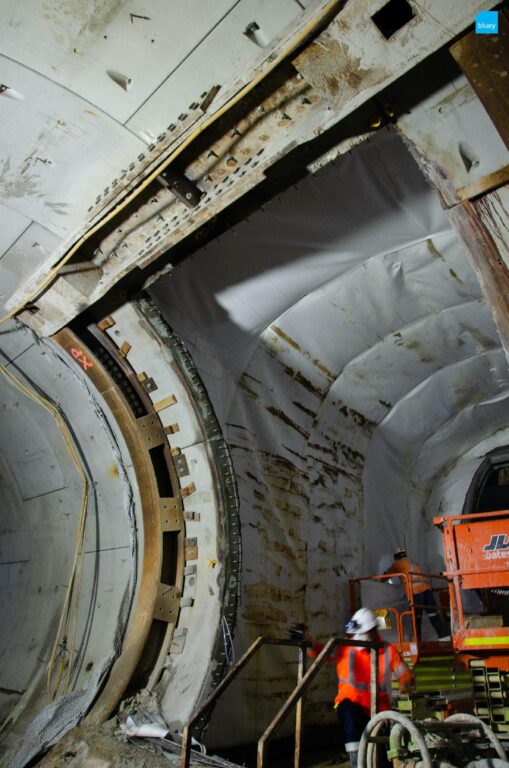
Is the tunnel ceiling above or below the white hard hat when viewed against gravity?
above

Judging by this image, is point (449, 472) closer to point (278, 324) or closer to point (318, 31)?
point (278, 324)

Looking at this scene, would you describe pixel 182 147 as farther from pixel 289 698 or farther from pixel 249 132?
pixel 289 698

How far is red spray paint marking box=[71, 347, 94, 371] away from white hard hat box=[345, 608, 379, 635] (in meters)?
3.13

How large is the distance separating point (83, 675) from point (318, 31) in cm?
497

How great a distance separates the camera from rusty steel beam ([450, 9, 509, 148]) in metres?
2.24

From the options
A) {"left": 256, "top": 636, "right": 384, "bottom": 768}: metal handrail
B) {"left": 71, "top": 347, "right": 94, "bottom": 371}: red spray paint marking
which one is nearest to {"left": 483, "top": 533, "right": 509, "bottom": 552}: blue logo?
{"left": 256, "top": 636, "right": 384, "bottom": 768}: metal handrail

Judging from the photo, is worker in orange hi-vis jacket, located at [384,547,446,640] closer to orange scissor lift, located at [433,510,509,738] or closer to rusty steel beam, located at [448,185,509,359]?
orange scissor lift, located at [433,510,509,738]

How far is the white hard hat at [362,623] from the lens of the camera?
5.05 meters

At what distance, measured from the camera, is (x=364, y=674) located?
4.69 metres

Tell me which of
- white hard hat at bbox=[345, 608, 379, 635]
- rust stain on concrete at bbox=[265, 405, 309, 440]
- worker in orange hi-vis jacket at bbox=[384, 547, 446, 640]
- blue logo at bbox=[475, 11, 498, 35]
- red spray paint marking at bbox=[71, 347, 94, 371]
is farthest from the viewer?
worker in orange hi-vis jacket at bbox=[384, 547, 446, 640]

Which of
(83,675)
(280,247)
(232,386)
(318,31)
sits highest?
(280,247)

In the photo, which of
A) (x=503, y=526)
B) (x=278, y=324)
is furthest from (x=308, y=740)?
(x=278, y=324)

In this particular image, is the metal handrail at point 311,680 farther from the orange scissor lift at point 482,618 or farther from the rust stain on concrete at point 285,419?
the rust stain on concrete at point 285,419

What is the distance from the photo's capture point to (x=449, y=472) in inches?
342
